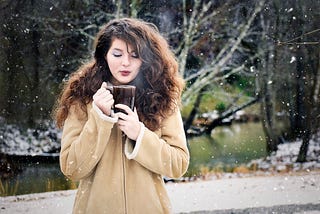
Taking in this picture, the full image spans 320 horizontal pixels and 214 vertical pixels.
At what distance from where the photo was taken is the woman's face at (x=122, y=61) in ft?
5.36

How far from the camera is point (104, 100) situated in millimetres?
1528

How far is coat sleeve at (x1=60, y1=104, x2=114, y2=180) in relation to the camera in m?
1.54

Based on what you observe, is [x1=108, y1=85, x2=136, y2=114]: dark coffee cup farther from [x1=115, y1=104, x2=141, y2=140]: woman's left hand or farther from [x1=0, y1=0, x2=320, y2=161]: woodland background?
[x1=0, y1=0, x2=320, y2=161]: woodland background

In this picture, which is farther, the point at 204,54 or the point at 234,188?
the point at 204,54

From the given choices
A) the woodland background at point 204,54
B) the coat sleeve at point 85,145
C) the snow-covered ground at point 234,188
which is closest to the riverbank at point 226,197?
the snow-covered ground at point 234,188

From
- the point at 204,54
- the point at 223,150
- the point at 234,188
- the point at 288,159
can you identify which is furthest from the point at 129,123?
the point at 288,159

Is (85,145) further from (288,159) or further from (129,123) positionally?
(288,159)

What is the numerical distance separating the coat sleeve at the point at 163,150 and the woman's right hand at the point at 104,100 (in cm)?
11

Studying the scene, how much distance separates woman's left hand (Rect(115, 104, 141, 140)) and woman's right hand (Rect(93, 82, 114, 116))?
1.1 inches

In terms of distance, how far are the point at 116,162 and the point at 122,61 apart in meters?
0.29

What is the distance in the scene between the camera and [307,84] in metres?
5.72

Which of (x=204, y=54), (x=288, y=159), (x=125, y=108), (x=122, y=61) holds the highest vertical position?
(x=122, y=61)

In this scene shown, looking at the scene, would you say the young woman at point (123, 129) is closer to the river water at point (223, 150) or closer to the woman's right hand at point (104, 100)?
the woman's right hand at point (104, 100)

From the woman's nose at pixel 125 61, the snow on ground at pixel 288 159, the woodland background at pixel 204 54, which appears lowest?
the snow on ground at pixel 288 159
